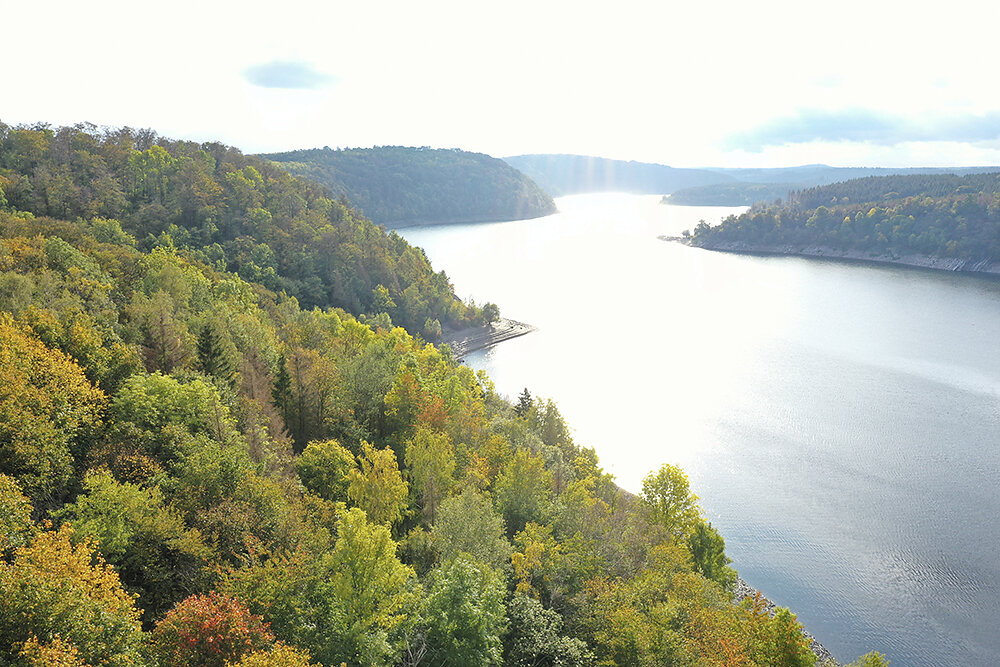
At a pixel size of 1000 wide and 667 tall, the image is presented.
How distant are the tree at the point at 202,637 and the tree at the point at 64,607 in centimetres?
61

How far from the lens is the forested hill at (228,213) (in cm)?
6888

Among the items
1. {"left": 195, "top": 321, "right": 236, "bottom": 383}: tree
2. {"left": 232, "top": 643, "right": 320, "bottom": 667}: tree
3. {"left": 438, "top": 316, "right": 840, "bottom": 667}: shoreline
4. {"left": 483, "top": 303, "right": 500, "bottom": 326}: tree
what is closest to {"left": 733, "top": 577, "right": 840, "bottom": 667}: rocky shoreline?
{"left": 232, "top": 643, "right": 320, "bottom": 667}: tree

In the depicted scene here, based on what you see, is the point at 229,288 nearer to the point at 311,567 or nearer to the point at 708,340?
the point at 311,567

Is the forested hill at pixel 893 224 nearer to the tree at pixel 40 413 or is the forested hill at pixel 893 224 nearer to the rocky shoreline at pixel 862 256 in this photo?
the rocky shoreline at pixel 862 256

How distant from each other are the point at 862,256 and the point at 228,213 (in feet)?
516

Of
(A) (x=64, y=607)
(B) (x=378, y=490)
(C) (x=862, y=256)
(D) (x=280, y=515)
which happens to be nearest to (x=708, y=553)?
(B) (x=378, y=490)

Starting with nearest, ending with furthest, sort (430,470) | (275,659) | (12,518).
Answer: (275,659)
(12,518)
(430,470)

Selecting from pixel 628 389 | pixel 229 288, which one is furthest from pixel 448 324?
pixel 229 288

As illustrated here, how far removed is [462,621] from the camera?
16.9 meters

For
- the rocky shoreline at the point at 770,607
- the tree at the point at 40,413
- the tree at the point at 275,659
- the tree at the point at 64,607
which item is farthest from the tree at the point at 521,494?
the tree at the point at 64,607

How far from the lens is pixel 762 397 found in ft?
216

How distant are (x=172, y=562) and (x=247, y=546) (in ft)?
6.24

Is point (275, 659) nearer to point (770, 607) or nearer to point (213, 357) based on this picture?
point (213, 357)

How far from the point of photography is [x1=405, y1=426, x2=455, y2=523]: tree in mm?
28109
